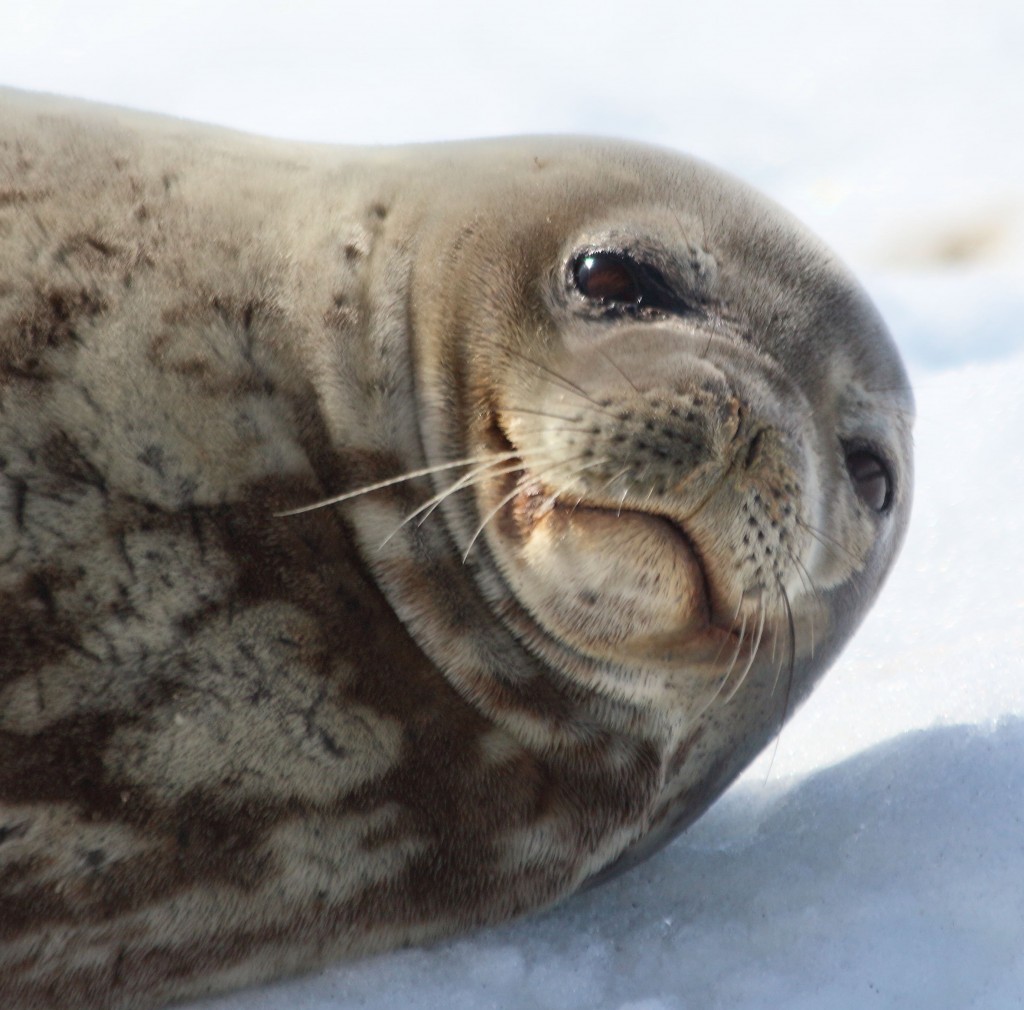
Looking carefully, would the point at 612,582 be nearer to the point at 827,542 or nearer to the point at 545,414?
the point at 545,414

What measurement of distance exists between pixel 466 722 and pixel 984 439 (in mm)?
3056

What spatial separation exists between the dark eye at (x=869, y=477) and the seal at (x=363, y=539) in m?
0.05

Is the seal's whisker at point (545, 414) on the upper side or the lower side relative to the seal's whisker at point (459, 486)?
upper

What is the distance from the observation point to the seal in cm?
194

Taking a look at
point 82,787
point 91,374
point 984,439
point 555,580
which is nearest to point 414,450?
point 555,580

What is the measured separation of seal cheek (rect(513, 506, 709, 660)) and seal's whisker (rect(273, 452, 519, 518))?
0.12m

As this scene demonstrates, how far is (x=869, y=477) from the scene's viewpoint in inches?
98.0

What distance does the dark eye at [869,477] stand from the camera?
96.7 inches

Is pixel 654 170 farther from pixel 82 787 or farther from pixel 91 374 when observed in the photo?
pixel 82 787

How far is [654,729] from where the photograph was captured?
2277mm

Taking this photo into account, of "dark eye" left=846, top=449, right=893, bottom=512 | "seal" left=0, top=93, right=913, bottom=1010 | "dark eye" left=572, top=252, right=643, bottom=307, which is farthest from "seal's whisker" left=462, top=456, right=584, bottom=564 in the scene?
"dark eye" left=846, top=449, right=893, bottom=512

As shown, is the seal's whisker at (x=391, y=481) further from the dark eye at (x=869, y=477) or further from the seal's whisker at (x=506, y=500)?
the dark eye at (x=869, y=477)

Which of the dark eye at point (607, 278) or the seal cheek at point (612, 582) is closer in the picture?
the seal cheek at point (612, 582)

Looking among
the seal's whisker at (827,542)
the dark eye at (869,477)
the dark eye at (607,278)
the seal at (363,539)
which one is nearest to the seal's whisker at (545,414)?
the seal at (363,539)
